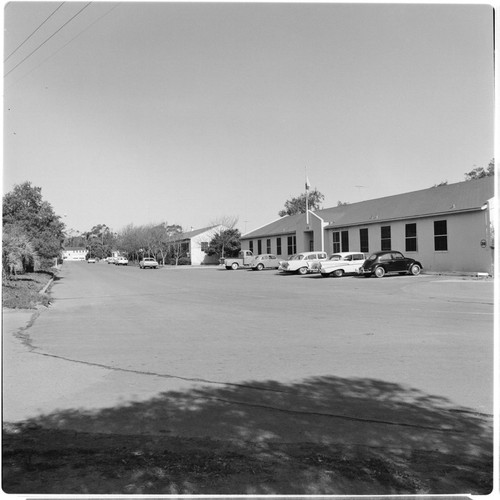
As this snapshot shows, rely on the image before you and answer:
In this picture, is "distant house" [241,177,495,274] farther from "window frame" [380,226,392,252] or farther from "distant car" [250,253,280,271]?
"distant car" [250,253,280,271]

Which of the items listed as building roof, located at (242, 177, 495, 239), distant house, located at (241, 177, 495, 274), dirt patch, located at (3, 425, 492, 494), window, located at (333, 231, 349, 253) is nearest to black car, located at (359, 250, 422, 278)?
distant house, located at (241, 177, 495, 274)

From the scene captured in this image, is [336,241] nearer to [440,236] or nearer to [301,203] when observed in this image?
[440,236]

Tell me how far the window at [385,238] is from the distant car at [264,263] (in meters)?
12.2

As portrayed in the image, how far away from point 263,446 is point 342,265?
27.0 meters

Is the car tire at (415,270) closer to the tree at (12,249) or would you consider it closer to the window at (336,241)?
the window at (336,241)

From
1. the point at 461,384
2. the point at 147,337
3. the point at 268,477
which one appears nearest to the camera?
the point at 268,477

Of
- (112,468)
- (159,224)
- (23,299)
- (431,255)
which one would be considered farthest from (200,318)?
(159,224)

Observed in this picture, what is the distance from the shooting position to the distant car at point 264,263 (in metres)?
45.3

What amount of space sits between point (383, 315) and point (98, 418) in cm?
912

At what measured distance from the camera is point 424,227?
3209 cm

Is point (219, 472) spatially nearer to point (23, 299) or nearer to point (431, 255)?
point (23, 299)

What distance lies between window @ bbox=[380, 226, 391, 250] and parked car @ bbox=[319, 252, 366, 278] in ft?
16.6

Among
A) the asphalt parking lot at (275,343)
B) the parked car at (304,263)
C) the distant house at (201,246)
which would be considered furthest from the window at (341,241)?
the distant house at (201,246)

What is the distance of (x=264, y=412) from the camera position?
501 centimetres
